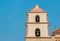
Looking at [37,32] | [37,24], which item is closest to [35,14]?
[37,24]

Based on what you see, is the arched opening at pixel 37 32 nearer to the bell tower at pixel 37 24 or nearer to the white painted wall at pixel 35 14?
the bell tower at pixel 37 24

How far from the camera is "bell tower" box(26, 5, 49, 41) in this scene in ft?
86.6

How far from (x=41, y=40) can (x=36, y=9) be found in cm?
336

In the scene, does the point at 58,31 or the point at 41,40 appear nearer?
the point at 41,40

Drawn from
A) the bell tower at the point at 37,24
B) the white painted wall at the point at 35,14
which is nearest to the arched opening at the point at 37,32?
the bell tower at the point at 37,24

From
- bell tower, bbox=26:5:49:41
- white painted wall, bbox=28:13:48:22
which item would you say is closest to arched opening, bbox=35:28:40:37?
bell tower, bbox=26:5:49:41

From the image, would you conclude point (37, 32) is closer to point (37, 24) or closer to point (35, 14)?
point (37, 24)

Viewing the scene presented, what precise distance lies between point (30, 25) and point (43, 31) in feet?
4.75

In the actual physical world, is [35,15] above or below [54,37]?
above

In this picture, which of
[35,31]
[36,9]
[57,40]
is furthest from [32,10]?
[57,40]

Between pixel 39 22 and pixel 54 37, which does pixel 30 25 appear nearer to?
pixel 39 22

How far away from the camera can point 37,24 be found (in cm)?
2664

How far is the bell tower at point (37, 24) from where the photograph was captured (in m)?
26.4

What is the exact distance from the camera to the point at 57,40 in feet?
90.4
